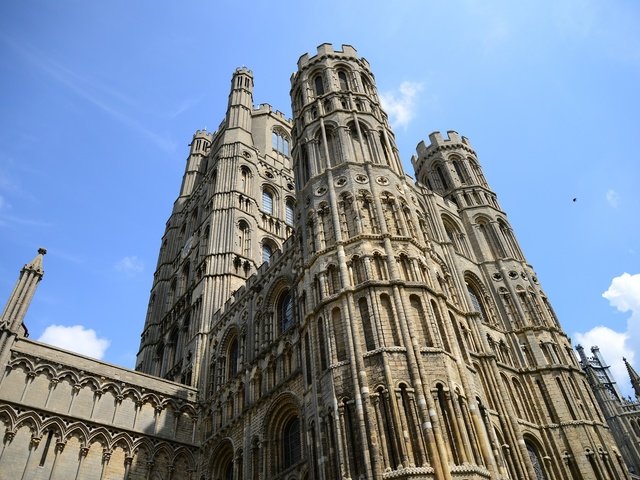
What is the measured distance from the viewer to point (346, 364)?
17.9 m

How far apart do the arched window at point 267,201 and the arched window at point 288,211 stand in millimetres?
1407

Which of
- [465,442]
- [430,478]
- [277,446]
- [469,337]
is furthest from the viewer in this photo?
[469,337]

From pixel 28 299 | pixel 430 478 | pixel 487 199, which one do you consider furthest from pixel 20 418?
pixel 487 199

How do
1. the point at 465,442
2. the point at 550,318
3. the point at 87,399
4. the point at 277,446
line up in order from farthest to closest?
the point at 550,318 → the point at 87,399 → the point at 277,446 → the point at 465,442

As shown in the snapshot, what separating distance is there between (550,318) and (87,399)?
23.7 meters

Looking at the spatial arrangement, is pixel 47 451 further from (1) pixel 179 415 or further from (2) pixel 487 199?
(2) pixel 487 199

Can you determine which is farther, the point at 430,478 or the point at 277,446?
the point at 277,446

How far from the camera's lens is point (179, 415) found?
2784 centimetres

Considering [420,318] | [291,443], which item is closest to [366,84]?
[420,318]

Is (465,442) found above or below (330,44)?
below

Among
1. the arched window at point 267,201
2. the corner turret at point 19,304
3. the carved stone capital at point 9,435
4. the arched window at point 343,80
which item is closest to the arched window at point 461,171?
the arched window at point 343,80

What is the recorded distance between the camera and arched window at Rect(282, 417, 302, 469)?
69.1 feet

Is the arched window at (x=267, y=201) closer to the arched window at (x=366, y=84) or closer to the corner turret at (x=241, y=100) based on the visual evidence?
the corner turret at (x=241, y=100)

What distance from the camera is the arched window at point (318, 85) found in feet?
106
